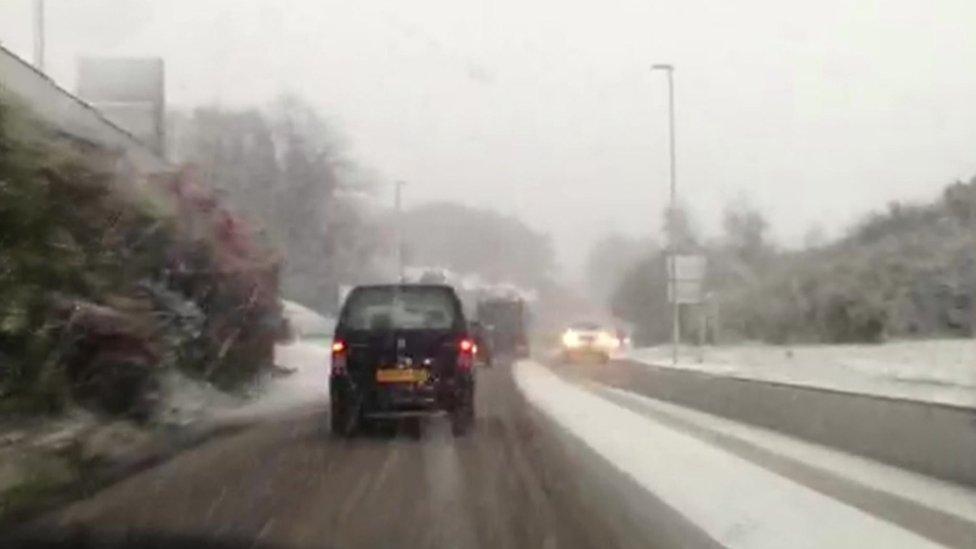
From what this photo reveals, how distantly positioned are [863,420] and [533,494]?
14.1 feet

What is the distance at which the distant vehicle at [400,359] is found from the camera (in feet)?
64.3

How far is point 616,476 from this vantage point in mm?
14633

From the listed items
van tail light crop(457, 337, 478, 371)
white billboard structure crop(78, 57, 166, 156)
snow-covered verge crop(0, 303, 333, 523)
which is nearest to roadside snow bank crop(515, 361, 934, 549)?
van tail light crop(457, 337, 478, 371)

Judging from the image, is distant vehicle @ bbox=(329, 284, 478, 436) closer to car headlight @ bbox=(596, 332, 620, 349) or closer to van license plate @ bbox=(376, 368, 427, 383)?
van license plate @ bbox=(376, 368, 427, 383)

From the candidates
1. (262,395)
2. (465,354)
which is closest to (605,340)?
(262,395)

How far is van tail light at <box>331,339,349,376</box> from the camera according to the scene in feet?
65.1

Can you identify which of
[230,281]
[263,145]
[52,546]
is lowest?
[52,546]

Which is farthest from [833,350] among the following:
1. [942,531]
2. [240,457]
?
[942,531]

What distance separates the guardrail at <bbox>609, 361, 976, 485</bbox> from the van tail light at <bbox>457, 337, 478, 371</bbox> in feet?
12.6

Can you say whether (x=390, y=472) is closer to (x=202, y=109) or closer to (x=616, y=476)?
(x=616, y=476)

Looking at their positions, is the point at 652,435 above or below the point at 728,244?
below

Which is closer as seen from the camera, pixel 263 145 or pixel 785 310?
pixel 263 145

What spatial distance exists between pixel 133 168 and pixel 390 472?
23.8 feet

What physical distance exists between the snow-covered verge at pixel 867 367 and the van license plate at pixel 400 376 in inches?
185
